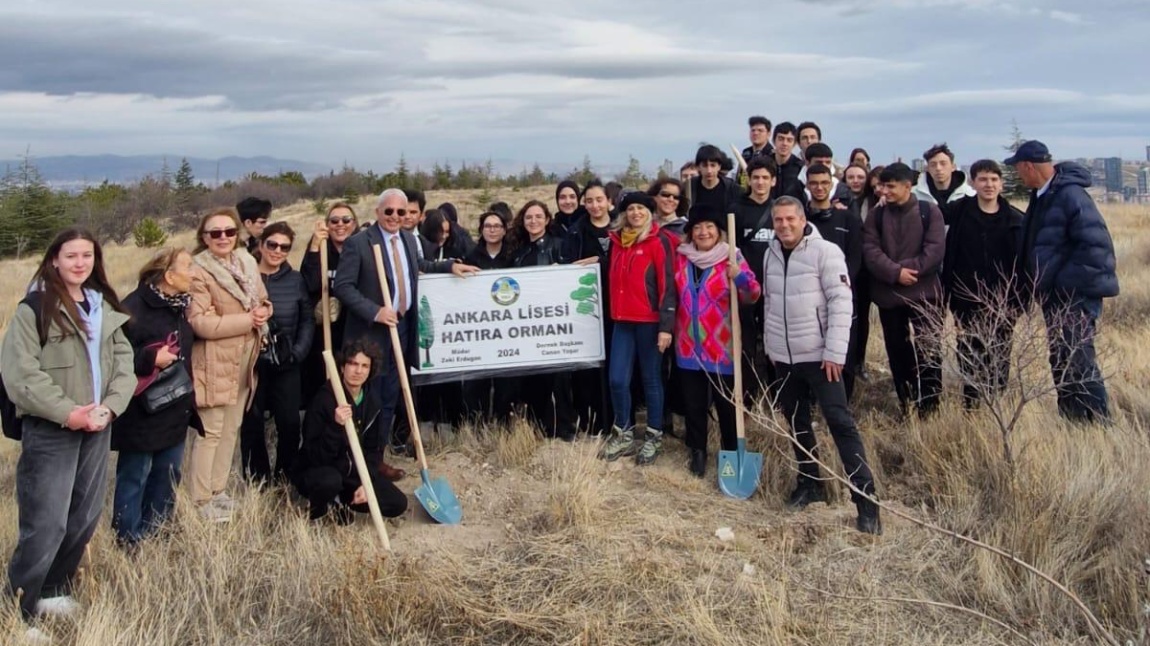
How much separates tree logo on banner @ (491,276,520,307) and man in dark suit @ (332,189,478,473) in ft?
2.21

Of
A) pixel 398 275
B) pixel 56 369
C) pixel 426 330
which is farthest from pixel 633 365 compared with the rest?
pixel 56 369

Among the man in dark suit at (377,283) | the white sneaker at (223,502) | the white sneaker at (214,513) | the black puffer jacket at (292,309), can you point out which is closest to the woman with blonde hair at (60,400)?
the white sneaker at (214,513)

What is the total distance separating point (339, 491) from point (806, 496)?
3.18m

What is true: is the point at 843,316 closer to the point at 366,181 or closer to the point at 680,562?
the point at 680,562

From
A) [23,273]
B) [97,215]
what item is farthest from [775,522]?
[97,215]

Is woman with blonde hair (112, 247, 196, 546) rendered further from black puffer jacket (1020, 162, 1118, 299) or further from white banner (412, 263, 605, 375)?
black puffer jacket (1020, 162, 1118, 299)

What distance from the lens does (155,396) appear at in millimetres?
5016

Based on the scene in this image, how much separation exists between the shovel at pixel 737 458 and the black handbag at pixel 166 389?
362 cm

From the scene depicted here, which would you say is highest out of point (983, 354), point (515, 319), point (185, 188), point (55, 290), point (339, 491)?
point (185, 188)

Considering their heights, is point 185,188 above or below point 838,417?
above

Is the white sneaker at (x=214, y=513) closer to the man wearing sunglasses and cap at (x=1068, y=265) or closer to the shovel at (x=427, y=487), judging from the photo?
the shovel at (x=427, y=487)

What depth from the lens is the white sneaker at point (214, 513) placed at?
217 inches

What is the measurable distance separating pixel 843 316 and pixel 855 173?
135 inches

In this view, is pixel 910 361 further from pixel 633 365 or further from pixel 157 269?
pixel 157 269
